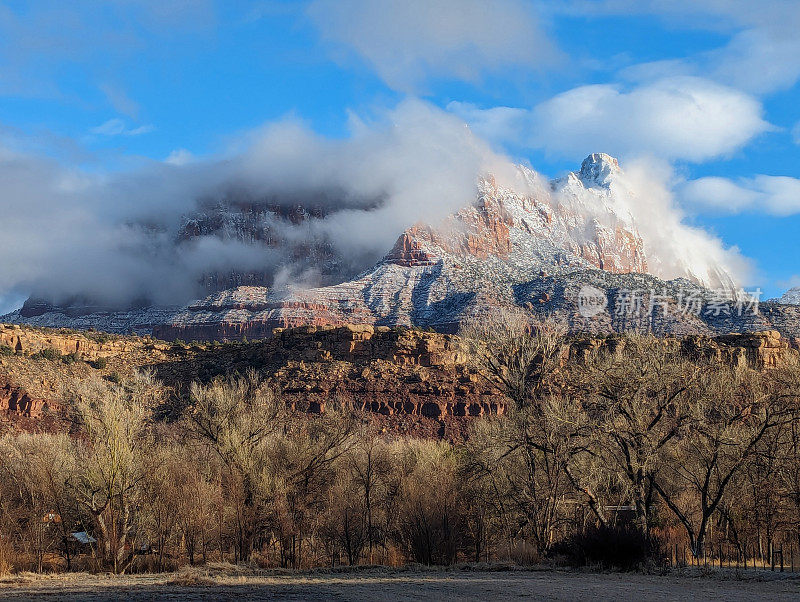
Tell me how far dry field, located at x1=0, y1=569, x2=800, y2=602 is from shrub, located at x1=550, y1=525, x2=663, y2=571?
3.33ft

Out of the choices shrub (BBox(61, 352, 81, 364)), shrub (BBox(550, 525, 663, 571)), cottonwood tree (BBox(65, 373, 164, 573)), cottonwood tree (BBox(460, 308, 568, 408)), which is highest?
shrub (BBox(61, 352, 81, 364))

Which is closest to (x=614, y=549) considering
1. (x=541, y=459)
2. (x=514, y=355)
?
(x=514, y=355)

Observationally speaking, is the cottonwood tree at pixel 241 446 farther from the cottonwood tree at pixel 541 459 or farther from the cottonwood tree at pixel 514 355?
the cottonwood tree at pixel 514 355

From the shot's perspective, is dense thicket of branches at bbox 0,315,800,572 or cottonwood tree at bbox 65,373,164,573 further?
cottonwood tree at bbox 65,373,164,573

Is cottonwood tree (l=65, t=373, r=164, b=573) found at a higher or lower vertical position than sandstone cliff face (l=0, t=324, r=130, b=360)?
lower

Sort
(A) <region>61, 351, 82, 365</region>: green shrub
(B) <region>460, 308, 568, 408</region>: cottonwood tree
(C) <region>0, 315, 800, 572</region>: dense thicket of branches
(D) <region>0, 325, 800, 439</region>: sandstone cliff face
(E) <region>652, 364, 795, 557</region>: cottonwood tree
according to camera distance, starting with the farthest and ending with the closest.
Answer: (A) <region>61, 351, 82, 365</region>: green shrub → (D) <region>0, 325, 800, 439</region>: sandstone cliff face → (B) <region>460, 308, 568, 408</region>: cottonwood tree → (C) <region>0, 315, 800, 572</region>: dense thicket of branches → (E) <region>652, 364, 795, 557</region>: cottonwood tree

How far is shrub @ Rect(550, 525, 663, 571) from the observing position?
22.6m

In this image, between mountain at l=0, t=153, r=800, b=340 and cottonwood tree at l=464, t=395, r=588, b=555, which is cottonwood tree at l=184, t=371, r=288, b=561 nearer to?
cottonwood tree at l=464, t=395, r=588, b=555

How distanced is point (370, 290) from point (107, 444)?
12273 centimetres

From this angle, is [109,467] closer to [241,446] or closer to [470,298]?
[241,446]

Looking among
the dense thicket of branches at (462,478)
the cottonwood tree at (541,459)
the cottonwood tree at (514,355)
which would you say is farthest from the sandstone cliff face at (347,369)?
the cottonwood tree at (514,355)

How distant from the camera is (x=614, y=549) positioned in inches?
898

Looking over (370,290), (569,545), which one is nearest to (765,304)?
(370,290)

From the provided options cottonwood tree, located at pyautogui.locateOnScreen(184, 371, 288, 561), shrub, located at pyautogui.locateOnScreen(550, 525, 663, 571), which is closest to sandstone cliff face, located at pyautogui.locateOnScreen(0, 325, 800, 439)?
cottonwood tree, located at pyautogui.locateOnScreen(184, 371, 288, 561)
